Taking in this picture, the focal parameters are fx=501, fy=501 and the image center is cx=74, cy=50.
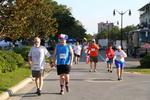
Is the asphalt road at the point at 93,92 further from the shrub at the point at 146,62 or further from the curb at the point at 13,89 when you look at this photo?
the shrub at the point at 146,62

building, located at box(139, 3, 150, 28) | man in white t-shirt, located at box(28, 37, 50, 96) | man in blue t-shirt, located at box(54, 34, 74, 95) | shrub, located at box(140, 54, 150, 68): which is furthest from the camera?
building, located at box(139, 3, 150, 28)

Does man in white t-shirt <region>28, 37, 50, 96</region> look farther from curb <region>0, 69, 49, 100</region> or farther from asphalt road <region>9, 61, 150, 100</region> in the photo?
curb <region>0, 69, 49, 100</region>

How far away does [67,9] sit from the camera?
97.7 meters

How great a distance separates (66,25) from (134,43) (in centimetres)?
4120

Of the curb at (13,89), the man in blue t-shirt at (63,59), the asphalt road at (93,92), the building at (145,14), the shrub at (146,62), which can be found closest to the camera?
the curb at (13,89)

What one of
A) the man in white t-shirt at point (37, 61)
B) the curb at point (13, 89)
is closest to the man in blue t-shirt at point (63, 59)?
the man in white t-shirt at point (37, 61)

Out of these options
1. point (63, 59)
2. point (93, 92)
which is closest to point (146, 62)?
point (93, 92)

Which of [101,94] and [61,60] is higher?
[61,60]

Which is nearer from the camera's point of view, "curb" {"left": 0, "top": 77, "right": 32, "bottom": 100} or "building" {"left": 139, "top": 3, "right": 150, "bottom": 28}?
"curb" {"left": 0, "top": 77, "right": 32, "bottom": 100}

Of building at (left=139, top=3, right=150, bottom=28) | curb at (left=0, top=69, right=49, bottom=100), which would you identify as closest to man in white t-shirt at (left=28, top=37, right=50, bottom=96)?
curb at (left=0, top=69, right=49, bottom=100)

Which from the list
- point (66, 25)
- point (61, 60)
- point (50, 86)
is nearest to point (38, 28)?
point (50, 86)

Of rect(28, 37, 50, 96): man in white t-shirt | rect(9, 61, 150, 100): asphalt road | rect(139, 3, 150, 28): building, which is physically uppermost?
rect(139, 3, 150, 28): building

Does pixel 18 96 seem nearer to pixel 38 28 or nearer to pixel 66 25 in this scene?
pixel 38 28

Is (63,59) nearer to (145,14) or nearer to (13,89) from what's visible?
(13,89)
